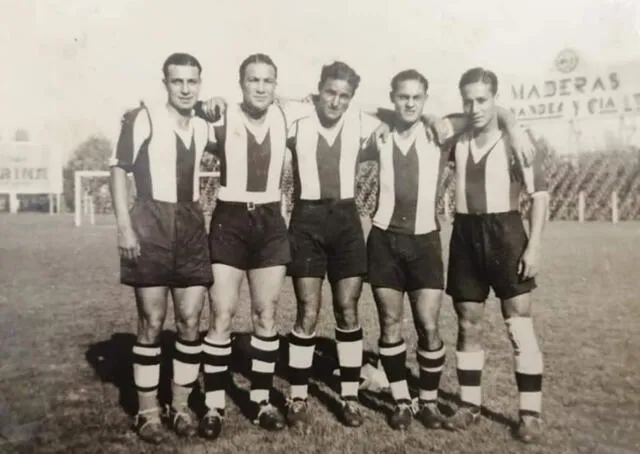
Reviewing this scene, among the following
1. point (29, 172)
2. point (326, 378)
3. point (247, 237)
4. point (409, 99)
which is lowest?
point (326, 378)

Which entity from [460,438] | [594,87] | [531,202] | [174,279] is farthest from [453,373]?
[594,87]

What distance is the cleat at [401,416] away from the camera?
8.85 feet

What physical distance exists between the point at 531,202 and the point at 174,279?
1.52 m

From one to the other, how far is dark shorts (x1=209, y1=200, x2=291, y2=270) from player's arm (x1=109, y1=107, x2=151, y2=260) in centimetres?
34

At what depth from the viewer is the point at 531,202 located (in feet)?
8.95

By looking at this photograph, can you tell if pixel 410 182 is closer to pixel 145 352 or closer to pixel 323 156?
pixel 323 156

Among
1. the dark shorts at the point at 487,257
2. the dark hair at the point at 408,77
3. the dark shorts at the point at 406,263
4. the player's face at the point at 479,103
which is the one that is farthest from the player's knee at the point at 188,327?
the player's face at the point at 479,103

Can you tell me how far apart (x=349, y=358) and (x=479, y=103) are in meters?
1.24

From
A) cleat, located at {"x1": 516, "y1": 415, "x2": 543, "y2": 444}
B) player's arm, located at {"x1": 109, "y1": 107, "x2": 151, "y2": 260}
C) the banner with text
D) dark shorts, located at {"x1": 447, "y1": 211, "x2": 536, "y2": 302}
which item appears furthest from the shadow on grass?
the banner with text

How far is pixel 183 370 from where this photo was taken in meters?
2.70

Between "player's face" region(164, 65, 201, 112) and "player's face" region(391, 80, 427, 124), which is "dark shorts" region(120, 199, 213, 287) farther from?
"player's face" region(391, 80, 427, 124)

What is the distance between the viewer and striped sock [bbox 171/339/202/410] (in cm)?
270

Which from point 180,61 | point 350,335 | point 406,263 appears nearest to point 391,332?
point 350,335

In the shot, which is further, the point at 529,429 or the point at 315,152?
the point at 315,152
